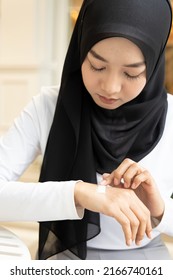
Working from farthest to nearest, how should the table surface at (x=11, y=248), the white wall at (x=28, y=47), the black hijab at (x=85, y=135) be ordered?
1. the white wall at (x=28, y=47)
2. the black hijab at (x=85, y=135)
3. the table surface at (x=11, y=248)

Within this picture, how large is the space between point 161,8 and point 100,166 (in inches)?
17.6

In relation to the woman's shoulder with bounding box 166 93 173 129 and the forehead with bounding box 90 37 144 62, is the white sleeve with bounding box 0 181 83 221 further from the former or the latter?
the woman's shoulder with bounding box 166 93 173 129

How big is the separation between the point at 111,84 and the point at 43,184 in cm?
29

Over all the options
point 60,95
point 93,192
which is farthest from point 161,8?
point 93,192

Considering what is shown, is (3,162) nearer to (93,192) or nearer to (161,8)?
(93,192)

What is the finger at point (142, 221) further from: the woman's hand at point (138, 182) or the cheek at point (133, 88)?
the cheek at point (133, 88)

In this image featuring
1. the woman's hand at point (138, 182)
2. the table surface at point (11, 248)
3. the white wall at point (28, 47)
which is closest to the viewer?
the table surface at point (11, 248)

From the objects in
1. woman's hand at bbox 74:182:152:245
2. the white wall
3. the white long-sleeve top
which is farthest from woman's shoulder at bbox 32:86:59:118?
the white wall

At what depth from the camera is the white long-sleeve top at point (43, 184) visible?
2.57ft

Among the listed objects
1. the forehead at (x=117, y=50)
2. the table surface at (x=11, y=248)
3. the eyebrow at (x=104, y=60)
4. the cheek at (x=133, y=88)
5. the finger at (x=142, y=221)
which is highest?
the forehead at (x=117, y=50)

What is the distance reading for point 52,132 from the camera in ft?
3.19

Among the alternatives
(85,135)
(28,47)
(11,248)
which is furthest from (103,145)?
(28,47)

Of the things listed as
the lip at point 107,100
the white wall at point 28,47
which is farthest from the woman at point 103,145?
the white wall at point 28,47

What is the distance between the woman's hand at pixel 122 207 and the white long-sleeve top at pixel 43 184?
0.13ft
